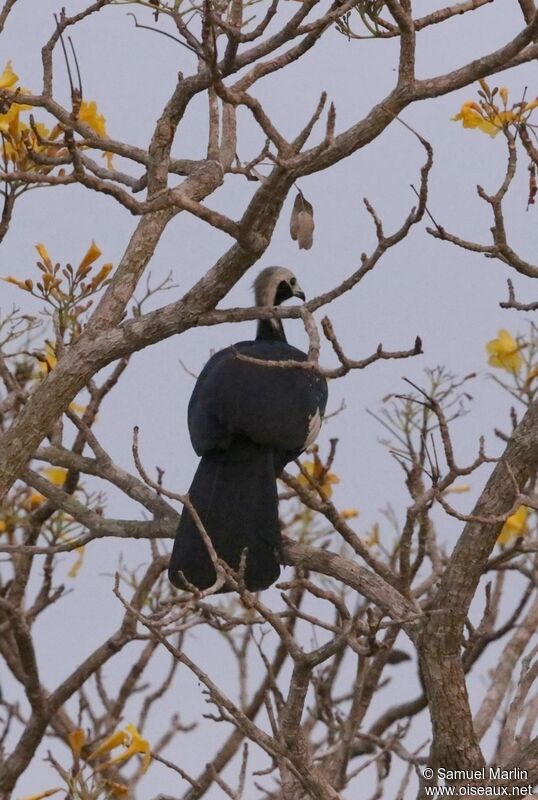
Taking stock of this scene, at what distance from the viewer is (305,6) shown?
473 cm

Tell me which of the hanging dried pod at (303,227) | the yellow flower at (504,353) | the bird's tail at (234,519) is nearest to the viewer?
the hanging dried pod at (303,227)

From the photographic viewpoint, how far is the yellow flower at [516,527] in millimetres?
6363

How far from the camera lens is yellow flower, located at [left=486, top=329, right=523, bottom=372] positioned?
633 centimetres

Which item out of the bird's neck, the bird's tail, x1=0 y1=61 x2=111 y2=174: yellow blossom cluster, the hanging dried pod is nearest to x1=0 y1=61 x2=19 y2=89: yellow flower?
x1=0 y1=61 x2=111 y2=174: yellow blossom cluster

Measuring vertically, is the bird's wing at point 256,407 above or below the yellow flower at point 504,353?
A: below

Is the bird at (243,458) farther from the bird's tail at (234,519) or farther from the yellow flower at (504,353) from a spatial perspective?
the yellow flower at (504,353)

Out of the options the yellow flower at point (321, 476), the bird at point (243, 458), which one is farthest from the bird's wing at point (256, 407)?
the yellow flower at point (321, 476)

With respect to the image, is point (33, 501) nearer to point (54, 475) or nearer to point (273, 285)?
point (54, 475)

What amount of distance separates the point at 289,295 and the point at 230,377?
4.92 ft

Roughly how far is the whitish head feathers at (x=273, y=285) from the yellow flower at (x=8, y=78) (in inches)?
99.3

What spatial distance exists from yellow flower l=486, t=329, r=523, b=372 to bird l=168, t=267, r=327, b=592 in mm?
818

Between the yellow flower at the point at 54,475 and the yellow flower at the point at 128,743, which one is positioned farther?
the yellow flower at the point at 54,475

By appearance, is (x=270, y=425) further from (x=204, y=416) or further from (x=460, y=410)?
(x=460, y=410)

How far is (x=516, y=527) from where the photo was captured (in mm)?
6418
